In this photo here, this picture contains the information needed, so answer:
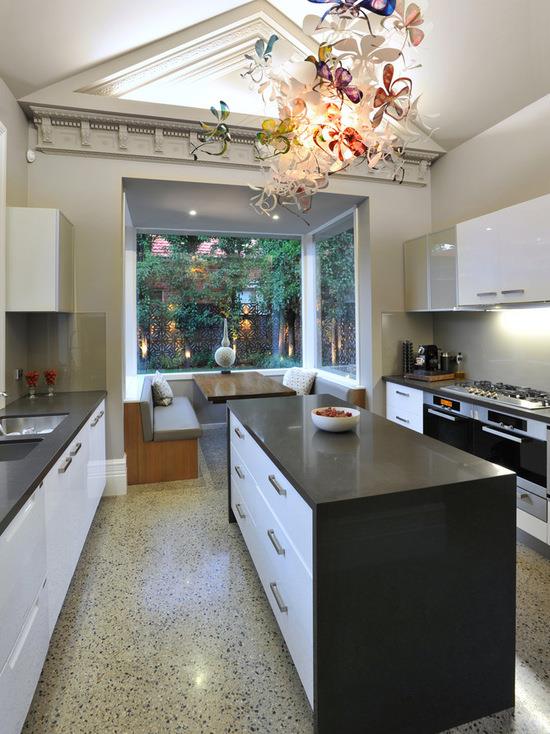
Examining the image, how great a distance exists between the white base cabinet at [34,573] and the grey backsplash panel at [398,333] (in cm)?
283

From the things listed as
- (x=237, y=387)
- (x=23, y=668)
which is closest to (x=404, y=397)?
(x=237, y=387)

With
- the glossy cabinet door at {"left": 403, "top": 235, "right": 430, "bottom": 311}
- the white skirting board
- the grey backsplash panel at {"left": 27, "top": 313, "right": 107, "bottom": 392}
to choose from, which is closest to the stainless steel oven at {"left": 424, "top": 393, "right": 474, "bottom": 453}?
the glossy cabinet door at {"left": 403, "top": 235, "right": 430, "bottom": 311}

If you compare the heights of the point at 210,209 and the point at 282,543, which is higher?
the point at 210,209

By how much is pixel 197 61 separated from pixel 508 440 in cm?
357

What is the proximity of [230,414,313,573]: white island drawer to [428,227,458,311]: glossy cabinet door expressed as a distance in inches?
84.1

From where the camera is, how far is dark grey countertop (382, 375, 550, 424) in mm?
2434

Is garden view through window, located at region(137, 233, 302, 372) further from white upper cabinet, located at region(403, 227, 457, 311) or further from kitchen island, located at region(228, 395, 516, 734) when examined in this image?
kitchen island, located at region(228, 395, 516, 734)

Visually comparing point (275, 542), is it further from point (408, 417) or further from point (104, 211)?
point (104, 211)

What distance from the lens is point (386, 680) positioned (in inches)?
50.8

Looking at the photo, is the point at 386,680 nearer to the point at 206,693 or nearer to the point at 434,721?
the point at 434,721

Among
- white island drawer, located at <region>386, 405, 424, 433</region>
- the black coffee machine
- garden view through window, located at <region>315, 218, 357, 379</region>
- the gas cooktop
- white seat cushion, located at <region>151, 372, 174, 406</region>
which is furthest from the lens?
white seat cushion, located at <region>151, 372, 174, 406</region>

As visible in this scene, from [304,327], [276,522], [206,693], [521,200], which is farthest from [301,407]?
[304,327]

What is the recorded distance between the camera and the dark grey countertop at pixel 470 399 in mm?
2434

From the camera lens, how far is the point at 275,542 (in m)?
1.70
